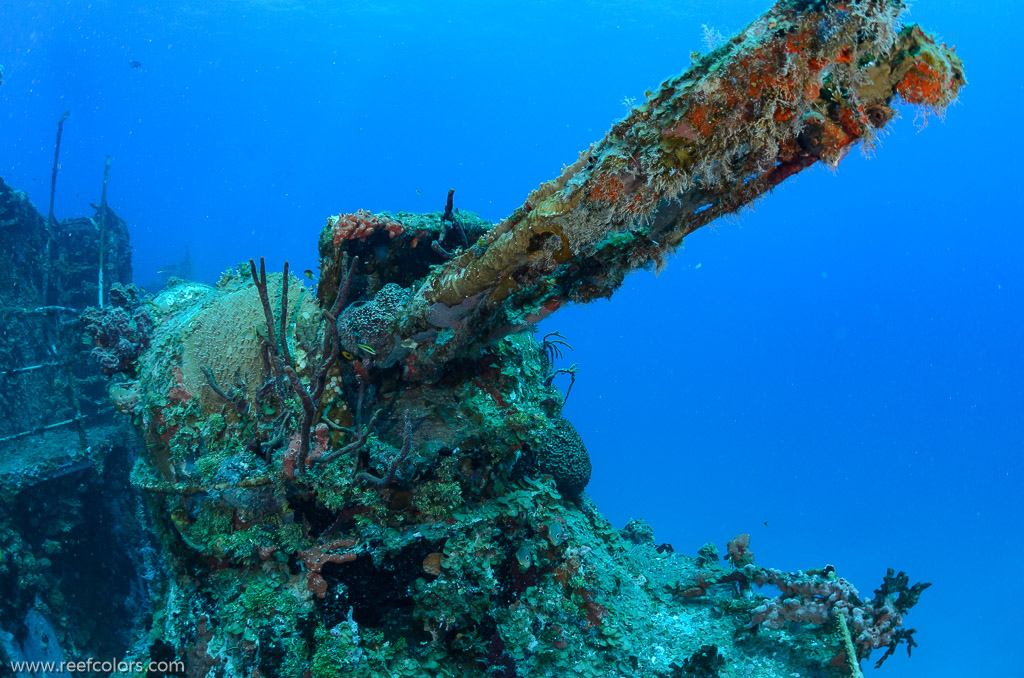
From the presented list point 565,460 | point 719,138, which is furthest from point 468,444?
point 719,138

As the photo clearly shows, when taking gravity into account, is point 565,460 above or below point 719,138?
below

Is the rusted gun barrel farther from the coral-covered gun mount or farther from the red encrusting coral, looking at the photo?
the red encrusting coral

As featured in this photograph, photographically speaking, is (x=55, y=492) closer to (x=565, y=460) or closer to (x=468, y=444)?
(x=468, y=444)

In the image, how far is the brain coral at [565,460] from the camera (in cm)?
670

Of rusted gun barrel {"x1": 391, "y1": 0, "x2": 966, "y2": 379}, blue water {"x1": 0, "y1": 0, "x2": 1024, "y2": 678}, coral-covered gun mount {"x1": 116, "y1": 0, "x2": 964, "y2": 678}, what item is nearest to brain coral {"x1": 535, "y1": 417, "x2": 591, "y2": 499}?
coral-covered gun mount {"x1": 116, "y1": 0, "x2": 964, "y2": 678}

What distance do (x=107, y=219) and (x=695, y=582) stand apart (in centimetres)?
1854

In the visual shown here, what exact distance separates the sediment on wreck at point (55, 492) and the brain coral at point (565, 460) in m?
5.30

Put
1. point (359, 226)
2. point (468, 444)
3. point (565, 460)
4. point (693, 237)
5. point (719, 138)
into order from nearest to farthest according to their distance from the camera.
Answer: point (719, 138), point (468, 444), point (359, 226), point (565, 460), point (693, 237)

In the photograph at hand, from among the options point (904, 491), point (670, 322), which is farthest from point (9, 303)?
point (670, 322)

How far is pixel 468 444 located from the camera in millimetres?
5027

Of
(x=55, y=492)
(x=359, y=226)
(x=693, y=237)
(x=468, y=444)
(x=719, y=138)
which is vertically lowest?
(x=55, y=492)

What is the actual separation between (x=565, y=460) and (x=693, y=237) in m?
45.8

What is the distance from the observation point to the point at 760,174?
9.85 feet

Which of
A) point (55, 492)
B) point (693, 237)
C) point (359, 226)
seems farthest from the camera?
point (693, 237)
